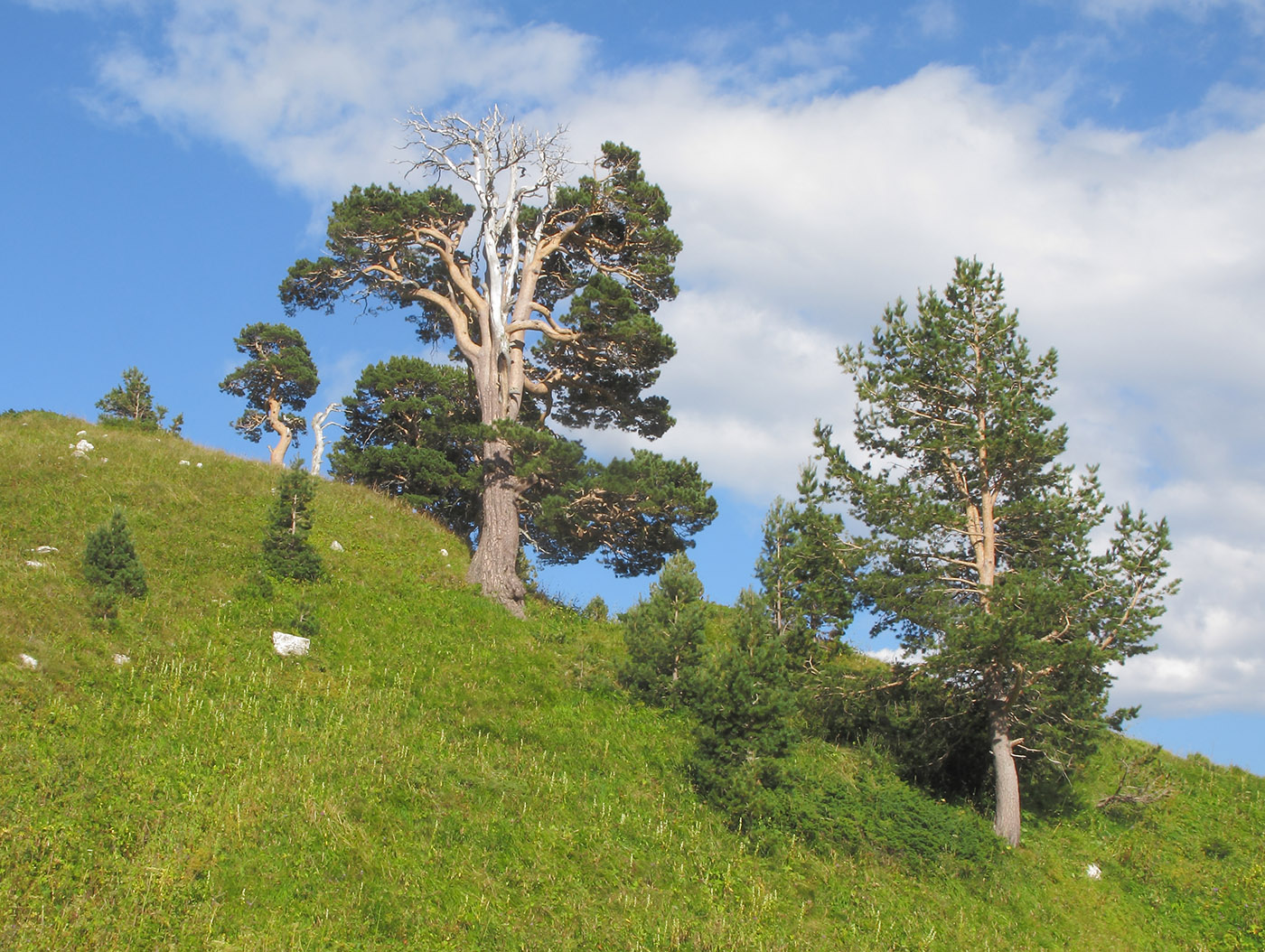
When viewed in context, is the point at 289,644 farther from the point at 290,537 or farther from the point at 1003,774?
the point at 1003,774

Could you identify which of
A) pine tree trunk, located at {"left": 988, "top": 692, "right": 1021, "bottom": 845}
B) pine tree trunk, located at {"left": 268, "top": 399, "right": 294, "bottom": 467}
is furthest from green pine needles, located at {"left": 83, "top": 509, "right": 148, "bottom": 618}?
pine tree trunk, located at {"left": 268, "top": 399, "right": 294, "bottom": 467}

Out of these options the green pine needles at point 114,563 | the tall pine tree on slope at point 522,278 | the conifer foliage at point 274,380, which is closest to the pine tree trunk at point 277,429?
the conifer foliage at point 274,380

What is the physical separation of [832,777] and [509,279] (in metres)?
16.3

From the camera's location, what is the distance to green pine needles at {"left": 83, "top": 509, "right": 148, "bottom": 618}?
51.3 feet

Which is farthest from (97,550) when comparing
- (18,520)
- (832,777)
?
(832,777)

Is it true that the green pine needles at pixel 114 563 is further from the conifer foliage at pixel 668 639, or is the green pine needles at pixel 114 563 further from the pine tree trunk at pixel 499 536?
the conifer foliage at pixel 668 639

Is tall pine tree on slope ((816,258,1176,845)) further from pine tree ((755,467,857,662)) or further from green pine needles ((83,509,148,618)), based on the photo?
green pine needles ((83,509,148,618))

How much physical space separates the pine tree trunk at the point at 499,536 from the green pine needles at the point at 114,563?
821 cm

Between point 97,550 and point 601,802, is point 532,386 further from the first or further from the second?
point 601,802

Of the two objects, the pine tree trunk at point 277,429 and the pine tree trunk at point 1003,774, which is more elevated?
the pine tree trunk at point 277,429

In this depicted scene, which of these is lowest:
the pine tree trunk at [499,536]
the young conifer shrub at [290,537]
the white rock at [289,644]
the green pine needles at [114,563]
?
the white rock at [289,644]

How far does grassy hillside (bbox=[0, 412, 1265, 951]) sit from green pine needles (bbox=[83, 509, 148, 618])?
1.17 feet

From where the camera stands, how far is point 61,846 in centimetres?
979

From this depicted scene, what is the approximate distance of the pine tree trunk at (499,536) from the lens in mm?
22484
